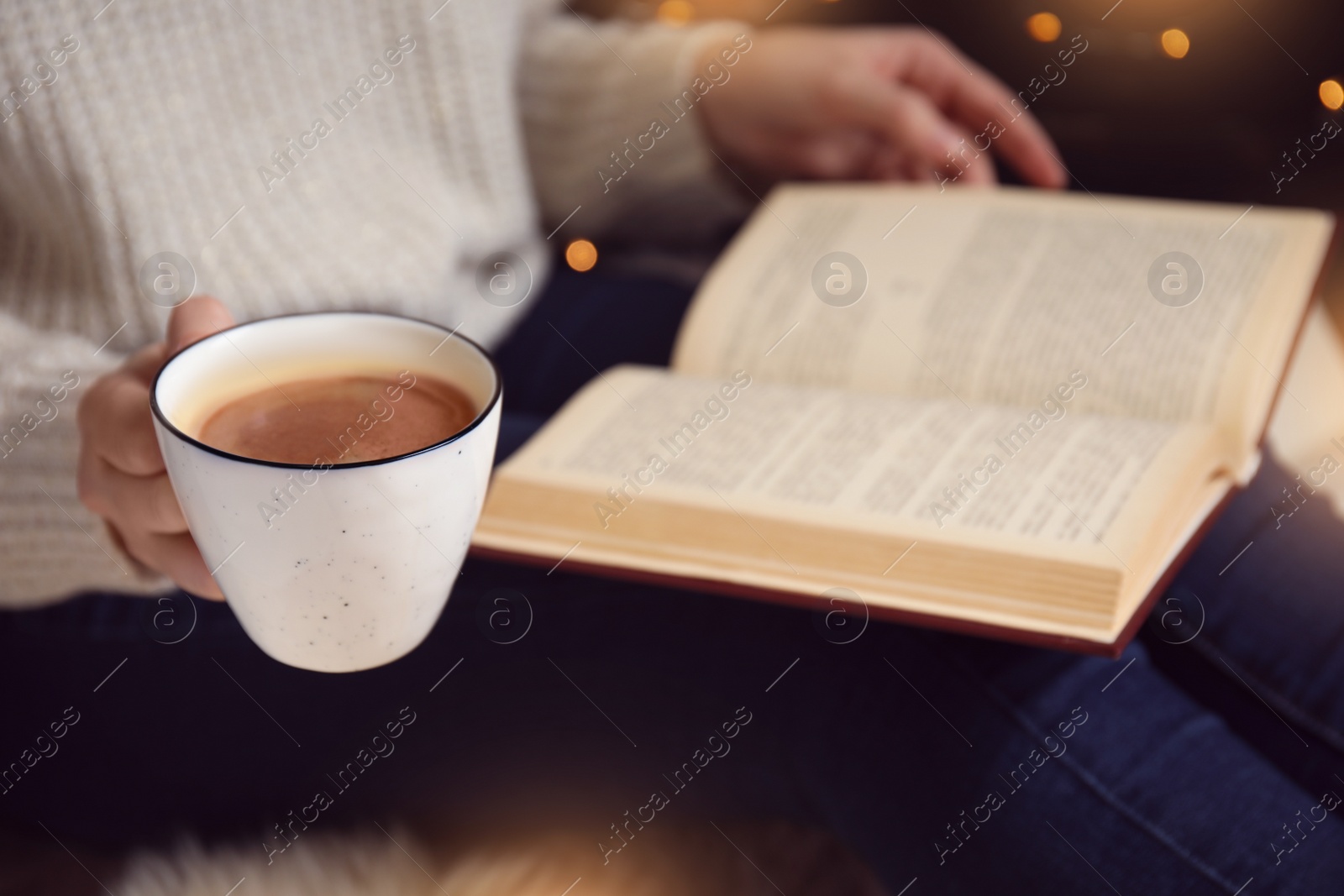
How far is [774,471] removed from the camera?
48 centimetres

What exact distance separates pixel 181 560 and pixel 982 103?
2.05 ft

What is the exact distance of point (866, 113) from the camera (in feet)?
→ 2.45

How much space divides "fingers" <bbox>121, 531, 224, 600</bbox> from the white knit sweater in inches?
1.9

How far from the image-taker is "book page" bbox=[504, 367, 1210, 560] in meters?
0.44

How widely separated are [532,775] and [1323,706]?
39cm

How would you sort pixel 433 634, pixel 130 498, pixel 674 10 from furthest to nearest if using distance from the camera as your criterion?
pixel 674 10 < pixel 433 634 < pixel 130 498

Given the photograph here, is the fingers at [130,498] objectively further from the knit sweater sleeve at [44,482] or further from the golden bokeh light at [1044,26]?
the golden bokeh light at [1044,26]

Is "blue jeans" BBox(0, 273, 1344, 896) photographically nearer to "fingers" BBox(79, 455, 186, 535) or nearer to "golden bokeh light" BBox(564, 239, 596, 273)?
"fingers" BBox(79, 455, 186, 535)

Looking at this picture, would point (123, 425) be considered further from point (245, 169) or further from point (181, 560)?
point (245, 169)

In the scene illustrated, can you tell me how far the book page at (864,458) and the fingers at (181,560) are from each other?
0.14 meters

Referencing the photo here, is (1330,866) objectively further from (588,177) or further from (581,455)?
(588,177)

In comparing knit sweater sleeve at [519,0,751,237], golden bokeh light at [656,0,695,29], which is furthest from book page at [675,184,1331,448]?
golden bokeh light at [656,0,695,29]

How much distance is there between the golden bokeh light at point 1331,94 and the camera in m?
0.82

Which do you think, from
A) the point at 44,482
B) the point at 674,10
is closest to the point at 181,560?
the point at 44,482
